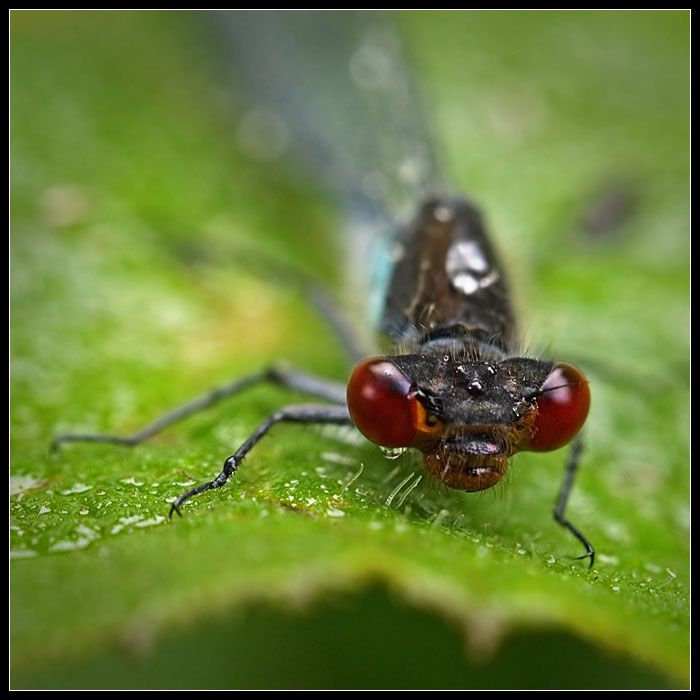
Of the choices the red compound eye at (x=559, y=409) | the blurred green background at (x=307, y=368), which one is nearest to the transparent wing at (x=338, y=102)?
the blurred green background at (x=307, y=368)

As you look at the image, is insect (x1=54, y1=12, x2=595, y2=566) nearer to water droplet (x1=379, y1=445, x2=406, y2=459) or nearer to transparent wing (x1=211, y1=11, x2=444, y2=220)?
transparent wing (x1=211, y1=11, x2=444, y2=220)

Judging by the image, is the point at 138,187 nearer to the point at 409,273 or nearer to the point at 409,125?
the point at 409,125

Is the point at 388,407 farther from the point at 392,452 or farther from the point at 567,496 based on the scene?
the point at 567,496

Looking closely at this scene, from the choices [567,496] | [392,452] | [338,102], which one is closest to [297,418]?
[392,452]

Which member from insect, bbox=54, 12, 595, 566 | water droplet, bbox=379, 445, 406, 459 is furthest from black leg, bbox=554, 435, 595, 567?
water droplet, bbox=379, 445, 406, 459

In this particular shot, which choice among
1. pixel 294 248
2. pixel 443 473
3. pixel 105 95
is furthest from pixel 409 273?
pixel 105 95

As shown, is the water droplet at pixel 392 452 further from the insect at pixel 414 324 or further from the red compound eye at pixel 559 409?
the red compound eye at pixel 559 409
